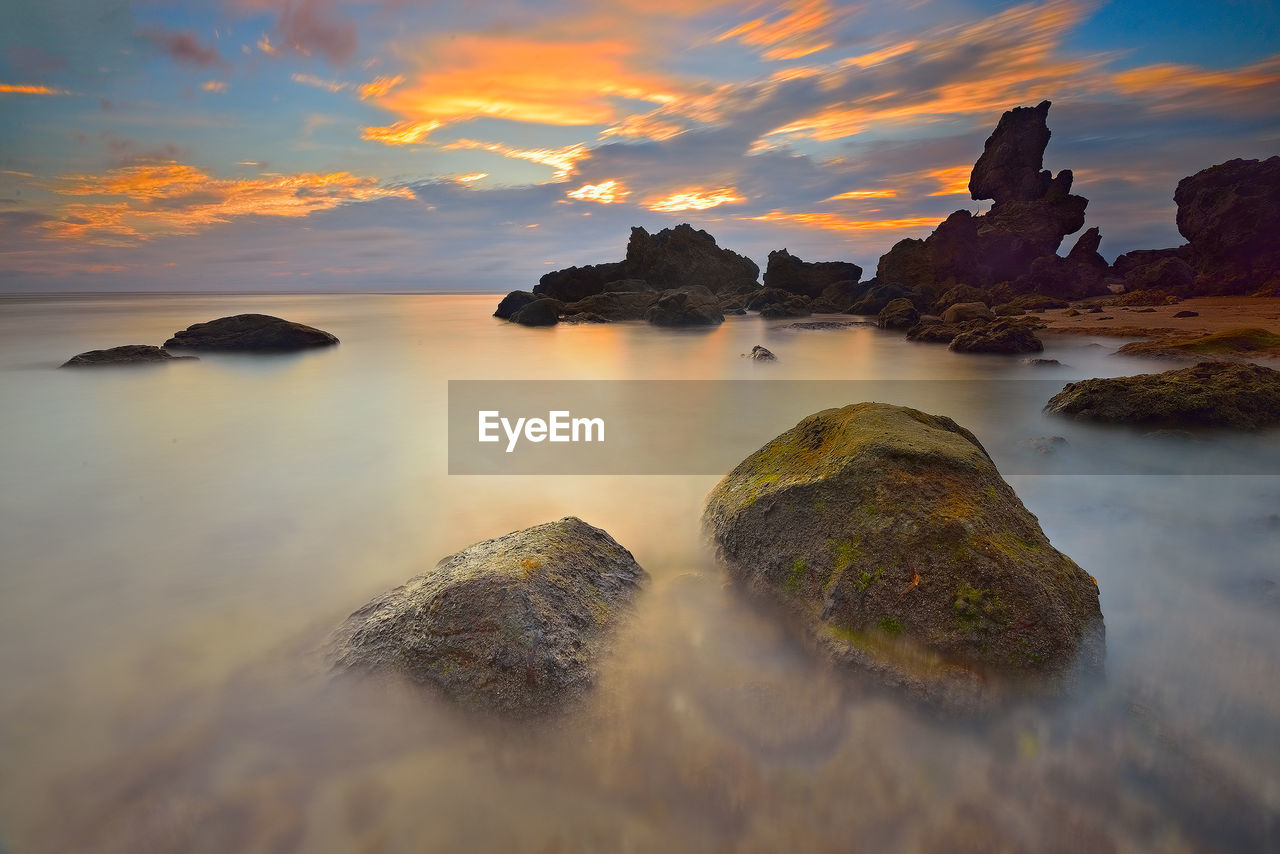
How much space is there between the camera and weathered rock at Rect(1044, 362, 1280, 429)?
25.5 ft

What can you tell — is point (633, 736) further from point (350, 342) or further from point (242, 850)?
point (350, 342)

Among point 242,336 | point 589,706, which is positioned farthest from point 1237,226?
point 242,336

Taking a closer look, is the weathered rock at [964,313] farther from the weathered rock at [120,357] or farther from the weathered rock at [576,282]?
the weathered rock at [576,282]

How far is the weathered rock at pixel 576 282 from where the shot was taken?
5006cm

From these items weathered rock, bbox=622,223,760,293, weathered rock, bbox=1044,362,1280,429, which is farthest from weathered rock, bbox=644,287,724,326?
weathered rock, bbox=1044,362,1280,429

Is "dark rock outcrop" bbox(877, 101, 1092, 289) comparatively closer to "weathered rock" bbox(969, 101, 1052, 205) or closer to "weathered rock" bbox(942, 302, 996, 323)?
"weathered rock" bbox(969, 101, 1052, 205)

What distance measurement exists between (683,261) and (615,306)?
17536mm

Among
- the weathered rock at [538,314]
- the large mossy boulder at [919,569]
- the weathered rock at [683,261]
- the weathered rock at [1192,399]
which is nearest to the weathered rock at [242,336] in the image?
Result: the weathered rock at [538,314]

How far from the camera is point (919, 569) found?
10.3 feet

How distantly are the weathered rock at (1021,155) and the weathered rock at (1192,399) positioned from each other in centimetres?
5176

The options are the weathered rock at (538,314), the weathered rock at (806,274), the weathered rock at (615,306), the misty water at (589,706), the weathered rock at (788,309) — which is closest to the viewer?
the misty water at (589,706)

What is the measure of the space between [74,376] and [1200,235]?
168 feet

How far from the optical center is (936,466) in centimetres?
368

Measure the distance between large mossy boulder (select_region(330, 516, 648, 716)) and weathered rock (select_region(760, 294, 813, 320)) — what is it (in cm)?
3795
